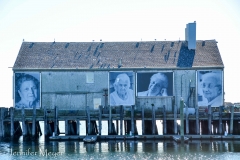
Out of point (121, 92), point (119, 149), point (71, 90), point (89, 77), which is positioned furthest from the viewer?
point (89, 77)

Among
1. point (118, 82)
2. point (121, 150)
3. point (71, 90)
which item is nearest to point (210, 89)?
point (118, 82)

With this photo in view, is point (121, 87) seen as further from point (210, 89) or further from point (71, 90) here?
point (210, 89)

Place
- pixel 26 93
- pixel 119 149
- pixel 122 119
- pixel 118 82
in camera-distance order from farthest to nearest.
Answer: pixel 26 93 → pixel 118 82 → pixel 122 119 → pixel 119 149

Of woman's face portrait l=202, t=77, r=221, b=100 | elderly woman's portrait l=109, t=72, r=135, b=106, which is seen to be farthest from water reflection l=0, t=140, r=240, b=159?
woman's face portrait l=202, t=77, r=221, b=100

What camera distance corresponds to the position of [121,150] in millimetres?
51125

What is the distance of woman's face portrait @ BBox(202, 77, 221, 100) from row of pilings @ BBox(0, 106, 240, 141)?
170 centimetres

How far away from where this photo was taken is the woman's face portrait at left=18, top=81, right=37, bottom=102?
200 ft

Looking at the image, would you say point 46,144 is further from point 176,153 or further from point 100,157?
point 176,153

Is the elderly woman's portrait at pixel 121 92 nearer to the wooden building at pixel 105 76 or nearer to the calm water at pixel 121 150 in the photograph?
the wooden building at pixel 105 76

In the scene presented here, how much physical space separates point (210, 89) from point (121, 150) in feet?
47.0

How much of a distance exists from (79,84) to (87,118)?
4813mm

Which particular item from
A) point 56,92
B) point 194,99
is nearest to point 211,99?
point 194,99

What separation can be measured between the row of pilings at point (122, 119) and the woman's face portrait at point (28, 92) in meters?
1.26

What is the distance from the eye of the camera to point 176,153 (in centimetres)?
4912
